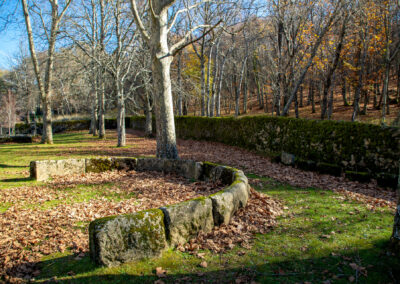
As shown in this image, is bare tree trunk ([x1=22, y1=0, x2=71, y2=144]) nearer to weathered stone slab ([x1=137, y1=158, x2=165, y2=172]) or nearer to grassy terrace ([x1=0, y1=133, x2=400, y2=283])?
weathered stone slab ([x1=137, y1=158, x2=165, y2=172])

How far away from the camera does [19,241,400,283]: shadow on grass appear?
9.45 ft

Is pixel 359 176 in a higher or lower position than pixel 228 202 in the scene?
lower

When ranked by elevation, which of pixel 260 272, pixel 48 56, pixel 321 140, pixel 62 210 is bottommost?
pixel 260 272

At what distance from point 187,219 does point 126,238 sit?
2.93ft

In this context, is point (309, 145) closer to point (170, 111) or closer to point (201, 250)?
point (170, 111)

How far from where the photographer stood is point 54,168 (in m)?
7.57

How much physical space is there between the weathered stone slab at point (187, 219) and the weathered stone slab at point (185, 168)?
317 centimetres

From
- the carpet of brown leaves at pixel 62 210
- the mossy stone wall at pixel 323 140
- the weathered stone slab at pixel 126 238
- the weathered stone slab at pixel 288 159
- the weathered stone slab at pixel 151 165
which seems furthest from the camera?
the weathered stone slab at pixel 288 159

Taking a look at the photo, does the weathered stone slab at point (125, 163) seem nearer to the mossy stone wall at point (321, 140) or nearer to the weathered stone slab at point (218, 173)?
the weathered stone slab at point (218, 173)

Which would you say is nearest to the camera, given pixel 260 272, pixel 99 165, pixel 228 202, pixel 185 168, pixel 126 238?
pixel 260 272

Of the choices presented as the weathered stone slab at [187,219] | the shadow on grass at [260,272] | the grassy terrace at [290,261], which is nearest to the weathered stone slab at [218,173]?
the grassy terrace at [290,261]

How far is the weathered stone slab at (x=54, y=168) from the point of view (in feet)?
23.9

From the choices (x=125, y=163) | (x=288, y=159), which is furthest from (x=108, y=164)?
(x=288, y=159)

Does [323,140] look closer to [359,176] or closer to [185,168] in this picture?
[359,176]
